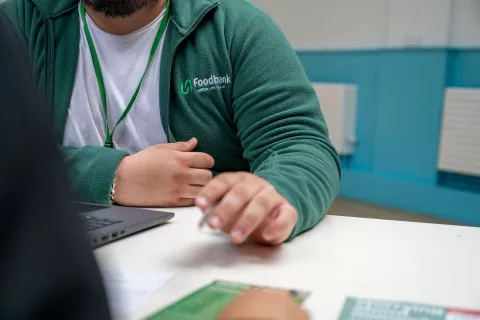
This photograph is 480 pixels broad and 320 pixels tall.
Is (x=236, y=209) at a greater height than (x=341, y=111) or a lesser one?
greater

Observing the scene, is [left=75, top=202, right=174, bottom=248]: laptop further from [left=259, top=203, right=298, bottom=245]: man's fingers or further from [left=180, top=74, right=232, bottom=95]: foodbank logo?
[left=180, top=74, right=232, bottom=95]: foodbank logo

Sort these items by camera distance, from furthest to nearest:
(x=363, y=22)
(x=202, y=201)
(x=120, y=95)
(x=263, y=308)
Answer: (x=363, y=22) < (x=120, y=95) < (x=202, y=201) < (x=263, y=308)

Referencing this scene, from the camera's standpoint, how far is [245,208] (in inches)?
26.4

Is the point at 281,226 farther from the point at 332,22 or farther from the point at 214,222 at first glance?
the point at 332,22

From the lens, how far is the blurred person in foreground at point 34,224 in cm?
17

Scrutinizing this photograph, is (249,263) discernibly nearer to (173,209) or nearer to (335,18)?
(173,209)

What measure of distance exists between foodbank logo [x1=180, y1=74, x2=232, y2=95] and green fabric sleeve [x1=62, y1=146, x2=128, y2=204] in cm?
22

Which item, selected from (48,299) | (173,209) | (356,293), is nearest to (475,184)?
(173,209)

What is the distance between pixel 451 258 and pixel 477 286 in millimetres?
100

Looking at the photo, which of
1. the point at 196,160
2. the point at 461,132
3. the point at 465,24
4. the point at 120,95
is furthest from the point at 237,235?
the point at 465,24

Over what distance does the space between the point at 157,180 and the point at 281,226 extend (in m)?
0.32

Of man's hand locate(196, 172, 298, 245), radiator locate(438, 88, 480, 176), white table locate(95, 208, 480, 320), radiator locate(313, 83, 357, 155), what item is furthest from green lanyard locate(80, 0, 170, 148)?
radiator locate(313, 83, 357, 155)

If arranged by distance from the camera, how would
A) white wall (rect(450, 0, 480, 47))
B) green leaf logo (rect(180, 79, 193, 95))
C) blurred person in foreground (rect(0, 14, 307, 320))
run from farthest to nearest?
white wall (rect(450, 0, 480, 47)), green leaf logo (rect(180, 79, 193, 95)), blurred person in foreground (rect(0, 14, 307, 320))

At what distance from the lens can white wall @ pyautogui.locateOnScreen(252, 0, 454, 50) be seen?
3.07m
